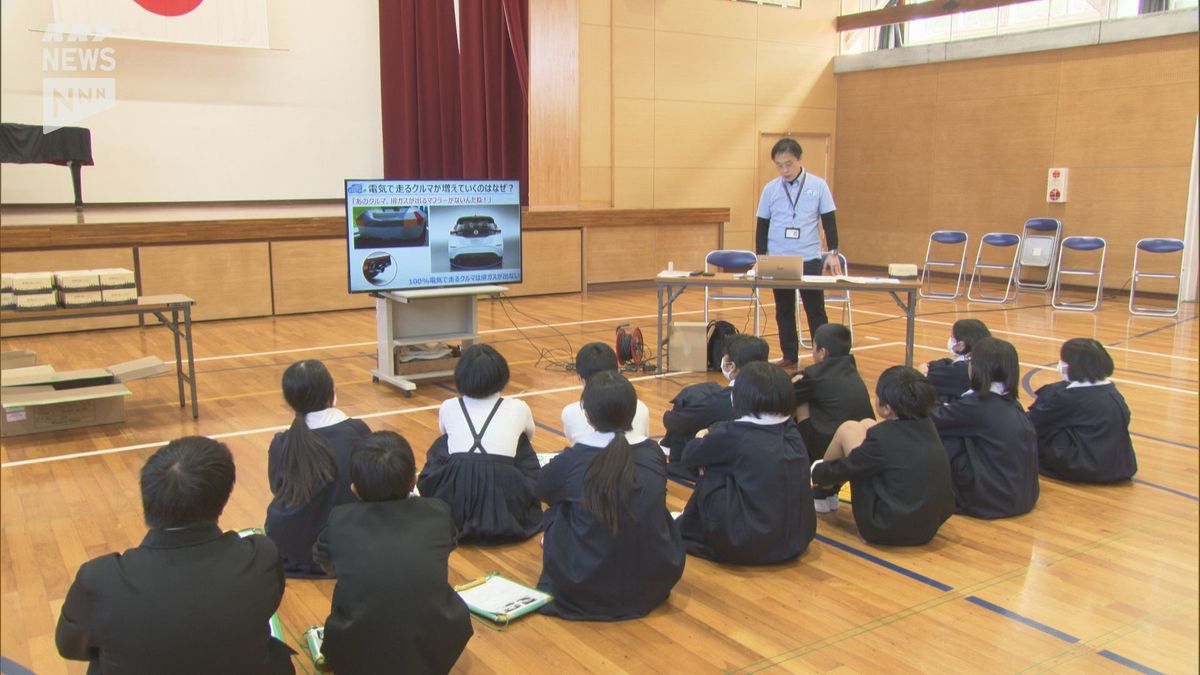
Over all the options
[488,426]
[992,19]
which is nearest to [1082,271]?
[992,19]

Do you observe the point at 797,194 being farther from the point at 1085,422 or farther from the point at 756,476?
the point at 756,476

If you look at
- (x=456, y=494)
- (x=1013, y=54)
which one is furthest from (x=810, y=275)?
(x=1013, y=54)

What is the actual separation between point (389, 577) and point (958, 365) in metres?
3.02

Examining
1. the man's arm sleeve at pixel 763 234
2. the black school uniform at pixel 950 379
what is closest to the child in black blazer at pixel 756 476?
the black school uniform at pixel 950 379

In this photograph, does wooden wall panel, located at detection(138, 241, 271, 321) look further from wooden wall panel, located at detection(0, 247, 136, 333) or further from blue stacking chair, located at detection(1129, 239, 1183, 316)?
blue stacking chair, located at detection(1129, 239, 1183, 316)

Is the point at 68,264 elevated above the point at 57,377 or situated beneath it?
elevated above

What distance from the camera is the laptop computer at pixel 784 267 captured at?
588 cm

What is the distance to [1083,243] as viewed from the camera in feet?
32.5

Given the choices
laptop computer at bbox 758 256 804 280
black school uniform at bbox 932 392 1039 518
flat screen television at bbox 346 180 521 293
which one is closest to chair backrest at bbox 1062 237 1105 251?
laptop computer at bbox 758 256 804 280

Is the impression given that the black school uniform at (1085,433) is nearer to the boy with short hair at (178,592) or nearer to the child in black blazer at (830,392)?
the child in black blazer at (830,392)

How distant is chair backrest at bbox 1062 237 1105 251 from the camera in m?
9.80

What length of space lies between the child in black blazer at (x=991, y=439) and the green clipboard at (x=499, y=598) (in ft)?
6.03

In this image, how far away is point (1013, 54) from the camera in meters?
11.1

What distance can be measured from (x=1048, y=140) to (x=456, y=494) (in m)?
9.89
